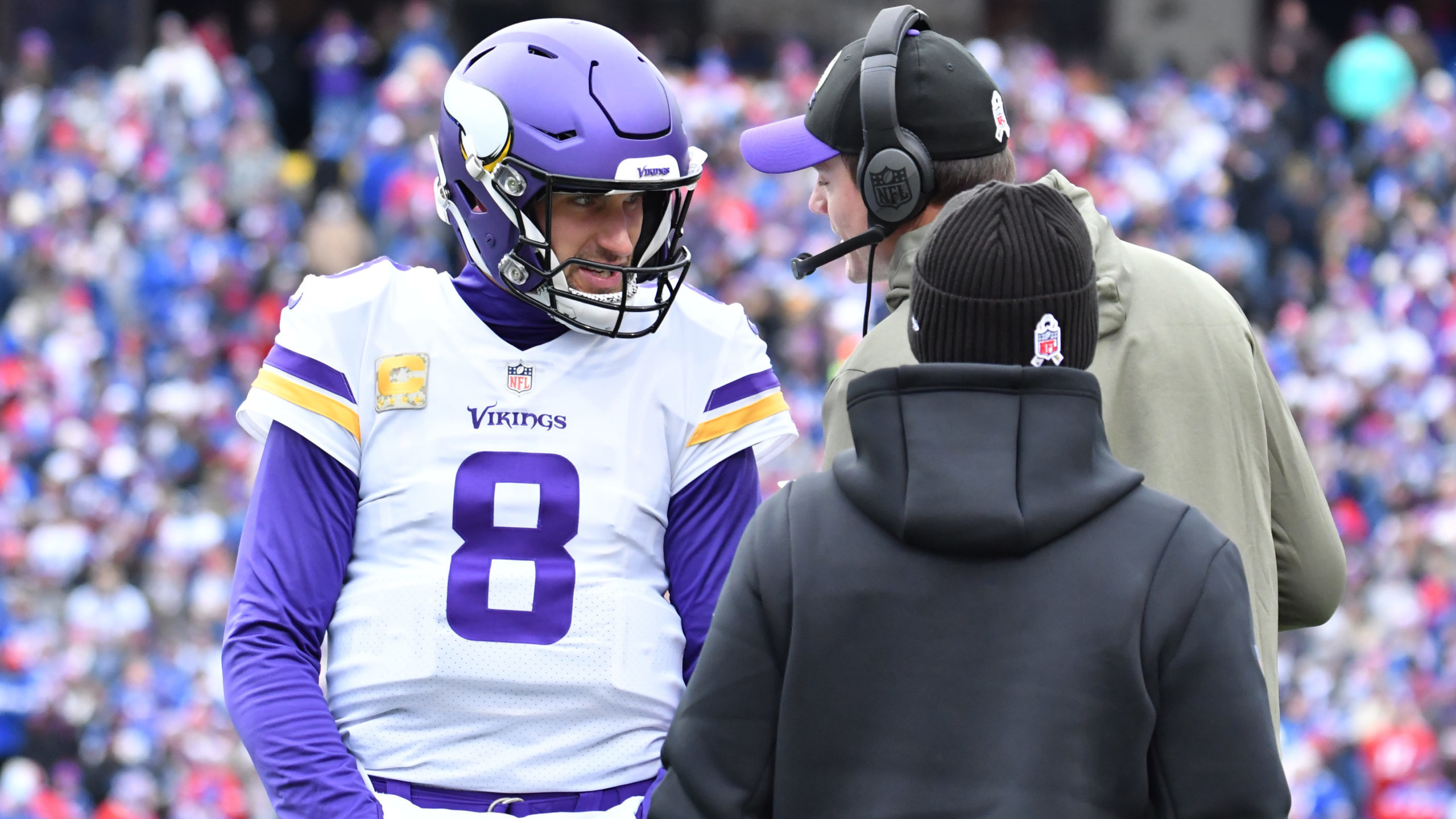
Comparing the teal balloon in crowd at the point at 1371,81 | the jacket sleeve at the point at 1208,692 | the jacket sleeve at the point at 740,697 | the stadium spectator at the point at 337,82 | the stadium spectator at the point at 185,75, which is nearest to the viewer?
the jacket sleeve at the point at 1208,692

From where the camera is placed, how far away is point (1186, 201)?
17453 millimetres

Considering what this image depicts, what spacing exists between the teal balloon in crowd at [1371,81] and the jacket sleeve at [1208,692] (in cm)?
1851

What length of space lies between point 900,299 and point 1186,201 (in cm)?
1532

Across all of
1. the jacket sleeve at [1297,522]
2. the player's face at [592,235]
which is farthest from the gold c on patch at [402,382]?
the jacket sleeve at [1297,522]

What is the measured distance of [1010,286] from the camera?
1.98 meters

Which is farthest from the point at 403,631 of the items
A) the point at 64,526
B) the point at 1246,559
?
the point at 64,526

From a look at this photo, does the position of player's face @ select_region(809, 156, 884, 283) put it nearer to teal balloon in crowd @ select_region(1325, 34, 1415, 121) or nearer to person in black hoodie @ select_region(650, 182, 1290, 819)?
person in black hoodie @ select_region(650, 182, 1290, 819)

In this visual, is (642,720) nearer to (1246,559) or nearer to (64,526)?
(1246,559)

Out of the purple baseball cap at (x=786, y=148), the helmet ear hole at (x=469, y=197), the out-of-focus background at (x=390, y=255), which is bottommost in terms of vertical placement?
the out-of-focus background at (x=390, y=255)

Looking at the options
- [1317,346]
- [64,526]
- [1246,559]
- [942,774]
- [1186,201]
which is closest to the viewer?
[942,774]

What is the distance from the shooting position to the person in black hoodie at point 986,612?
6.27 ft

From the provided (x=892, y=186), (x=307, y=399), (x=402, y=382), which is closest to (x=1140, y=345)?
(x=892, y=186)

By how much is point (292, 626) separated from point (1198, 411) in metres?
1.19

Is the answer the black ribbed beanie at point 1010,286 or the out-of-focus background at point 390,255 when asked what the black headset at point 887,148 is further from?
the out-of-focus background at point 390,255
